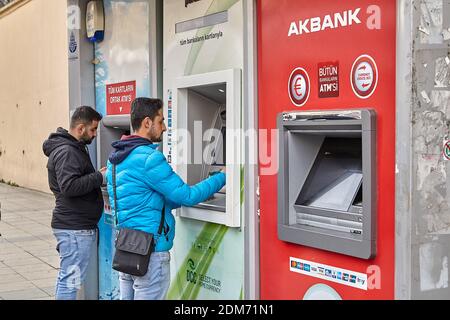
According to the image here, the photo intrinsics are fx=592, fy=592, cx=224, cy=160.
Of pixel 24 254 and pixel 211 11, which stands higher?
pixel 211 11

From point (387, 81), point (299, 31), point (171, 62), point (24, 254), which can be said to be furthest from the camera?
point (24, 254)

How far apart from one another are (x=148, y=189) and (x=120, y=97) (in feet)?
5.21

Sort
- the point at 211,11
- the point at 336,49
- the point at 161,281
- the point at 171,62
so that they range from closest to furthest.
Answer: the point at 336,49 → the point at 161,281 → the point at 211,11 → the point at 171,62

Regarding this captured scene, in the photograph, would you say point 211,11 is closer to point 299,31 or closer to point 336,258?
point 299,31

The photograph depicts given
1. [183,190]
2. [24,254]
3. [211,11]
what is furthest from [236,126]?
[24,254]

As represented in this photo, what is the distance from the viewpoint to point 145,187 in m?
2.99

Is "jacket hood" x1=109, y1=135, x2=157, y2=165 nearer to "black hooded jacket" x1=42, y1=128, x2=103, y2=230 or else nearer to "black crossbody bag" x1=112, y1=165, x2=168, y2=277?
"black crossbody bag" x1=112, y1=165, x2=168, y2=277

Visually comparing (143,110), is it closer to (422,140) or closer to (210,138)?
(210,138)

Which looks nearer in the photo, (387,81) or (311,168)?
(387,81)

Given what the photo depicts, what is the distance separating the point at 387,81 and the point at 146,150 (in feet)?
4.05

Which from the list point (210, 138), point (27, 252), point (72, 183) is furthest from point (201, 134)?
point (27, 252)

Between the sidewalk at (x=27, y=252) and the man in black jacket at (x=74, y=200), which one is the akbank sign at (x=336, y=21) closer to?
the man in black jacket at (x=74, y=200)

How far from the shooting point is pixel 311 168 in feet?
9.40

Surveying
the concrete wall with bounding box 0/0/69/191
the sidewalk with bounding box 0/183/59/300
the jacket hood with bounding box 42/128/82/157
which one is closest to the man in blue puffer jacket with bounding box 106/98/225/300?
the jacket hood with bounding box 42/128/82/157
